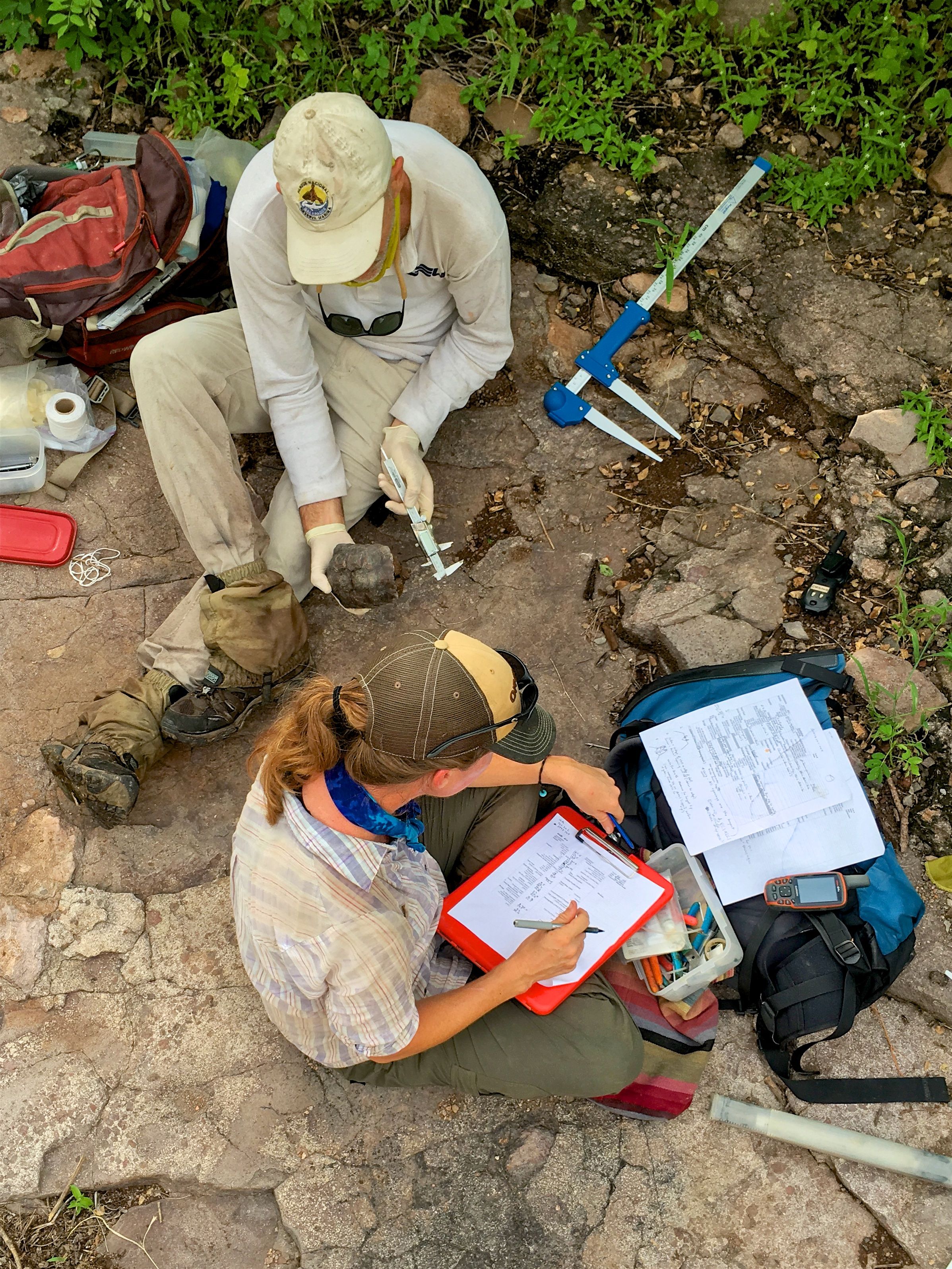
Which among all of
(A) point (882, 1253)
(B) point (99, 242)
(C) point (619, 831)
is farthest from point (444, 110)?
(A) point (882, 1253)

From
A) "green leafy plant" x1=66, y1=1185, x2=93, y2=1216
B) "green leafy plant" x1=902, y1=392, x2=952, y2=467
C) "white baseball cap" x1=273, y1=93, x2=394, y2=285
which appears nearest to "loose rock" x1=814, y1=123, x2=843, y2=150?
"green leafy plant" x1=902, y1=392, x2=952, y2=467

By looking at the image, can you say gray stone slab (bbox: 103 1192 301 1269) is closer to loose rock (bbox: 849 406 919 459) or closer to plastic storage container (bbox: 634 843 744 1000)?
plastic storage container (bbox: 634 843 744 1000)

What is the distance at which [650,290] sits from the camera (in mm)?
3467

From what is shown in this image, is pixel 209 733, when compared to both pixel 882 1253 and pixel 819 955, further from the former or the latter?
pixel 882 1253

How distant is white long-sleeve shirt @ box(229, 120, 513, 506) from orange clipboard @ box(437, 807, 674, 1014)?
133cm

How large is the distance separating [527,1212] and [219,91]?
13.5 ft

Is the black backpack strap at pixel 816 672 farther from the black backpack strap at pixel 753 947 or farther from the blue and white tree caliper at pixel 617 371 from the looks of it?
the blue and white tree caliper at pixel 617 371

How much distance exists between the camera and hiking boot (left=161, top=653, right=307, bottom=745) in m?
2.91

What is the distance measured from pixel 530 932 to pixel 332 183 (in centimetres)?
205

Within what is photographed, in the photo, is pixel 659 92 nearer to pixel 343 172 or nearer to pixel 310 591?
pixel 343 172

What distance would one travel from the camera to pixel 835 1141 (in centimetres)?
258

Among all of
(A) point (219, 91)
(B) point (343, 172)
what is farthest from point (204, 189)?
(B) point (343, 172)

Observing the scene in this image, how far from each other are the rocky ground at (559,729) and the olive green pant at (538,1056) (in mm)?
280

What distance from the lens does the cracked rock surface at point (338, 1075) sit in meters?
2.55
